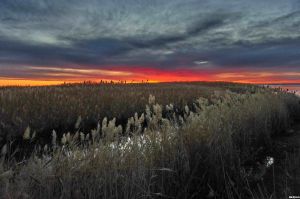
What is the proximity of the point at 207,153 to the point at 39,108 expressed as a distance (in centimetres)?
559

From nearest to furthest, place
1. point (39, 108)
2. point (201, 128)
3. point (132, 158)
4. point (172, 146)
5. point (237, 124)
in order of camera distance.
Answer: point (132, 158) < point (172, 146) < point (201, 128) < point (237, 124) < point (39, 108)

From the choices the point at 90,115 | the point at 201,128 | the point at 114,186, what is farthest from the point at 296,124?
the point at 114,186

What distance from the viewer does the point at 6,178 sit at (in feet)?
10.1

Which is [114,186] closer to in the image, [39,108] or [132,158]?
[132,158]

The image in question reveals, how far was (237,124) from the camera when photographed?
6.39 meters

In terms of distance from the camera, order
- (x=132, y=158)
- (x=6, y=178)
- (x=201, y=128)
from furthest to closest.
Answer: (x=201, y=128) < (x=132, y=158) < (x=6, y=178)

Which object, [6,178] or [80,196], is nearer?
[6,178]

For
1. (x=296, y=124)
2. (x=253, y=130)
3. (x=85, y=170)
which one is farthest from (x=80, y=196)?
(x=296, y=124)

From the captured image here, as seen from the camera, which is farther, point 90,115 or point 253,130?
point 90,115

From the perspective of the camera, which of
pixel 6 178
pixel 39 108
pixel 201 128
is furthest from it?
pixel 39 108

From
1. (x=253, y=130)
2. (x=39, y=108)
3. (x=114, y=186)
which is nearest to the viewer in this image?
(x=114, y=186)

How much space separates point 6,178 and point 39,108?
20.2 ft

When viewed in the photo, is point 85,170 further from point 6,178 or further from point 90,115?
point 90,115

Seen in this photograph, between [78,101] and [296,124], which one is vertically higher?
[78,101]
